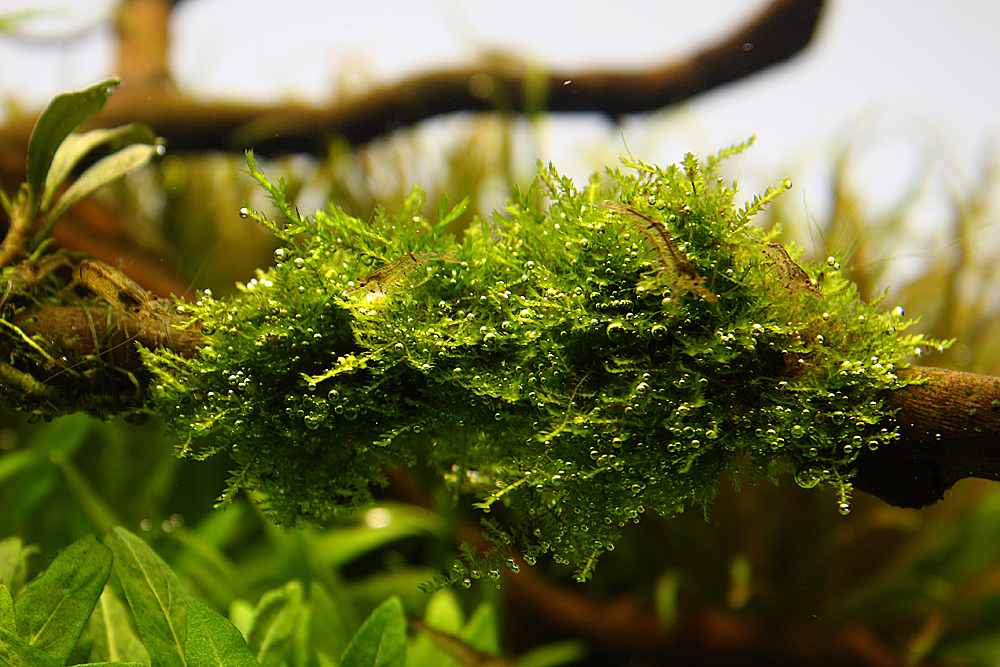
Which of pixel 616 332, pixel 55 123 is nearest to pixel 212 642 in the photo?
pixel 616 332

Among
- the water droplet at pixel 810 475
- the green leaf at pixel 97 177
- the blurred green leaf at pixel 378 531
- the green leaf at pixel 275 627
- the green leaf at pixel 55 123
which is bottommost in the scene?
the blurred green leaf at pixel 378 531

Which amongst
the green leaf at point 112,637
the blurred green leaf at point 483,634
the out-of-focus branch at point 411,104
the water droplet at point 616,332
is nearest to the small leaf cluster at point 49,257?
the green leaf at point 112,637

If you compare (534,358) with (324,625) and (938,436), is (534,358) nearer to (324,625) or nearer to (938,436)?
(938,436)

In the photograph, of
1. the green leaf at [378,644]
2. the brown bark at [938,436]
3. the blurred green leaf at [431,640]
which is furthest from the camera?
the blurred green leaf at [431,640]

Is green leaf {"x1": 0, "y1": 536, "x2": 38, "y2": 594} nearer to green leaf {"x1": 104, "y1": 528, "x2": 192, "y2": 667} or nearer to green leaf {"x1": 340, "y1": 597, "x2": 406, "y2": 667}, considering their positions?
green leaf {"x1": 104, "y1": 528, "x2": 192, "y2": 667}

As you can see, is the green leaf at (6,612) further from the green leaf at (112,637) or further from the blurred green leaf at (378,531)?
the blurred green leaf at (378,531)

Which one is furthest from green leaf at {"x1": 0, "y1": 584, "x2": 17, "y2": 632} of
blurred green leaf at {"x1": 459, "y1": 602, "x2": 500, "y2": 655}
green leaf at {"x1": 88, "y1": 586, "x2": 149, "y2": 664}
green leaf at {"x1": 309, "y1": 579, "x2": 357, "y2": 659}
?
blurred green leaf at {"x1": 459, "y1": 602, "x2": 500, "y2": 655}

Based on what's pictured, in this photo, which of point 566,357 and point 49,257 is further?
point 49,257
